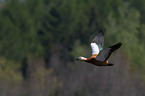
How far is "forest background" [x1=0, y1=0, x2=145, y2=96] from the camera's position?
35.7 metres

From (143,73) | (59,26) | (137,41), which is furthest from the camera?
(59,26)

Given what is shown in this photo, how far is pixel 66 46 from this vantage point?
6369 cm

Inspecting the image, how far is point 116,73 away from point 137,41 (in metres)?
25.0

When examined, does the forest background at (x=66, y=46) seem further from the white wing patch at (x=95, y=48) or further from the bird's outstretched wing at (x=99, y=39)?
the white wing patch at (x=95, y=48)

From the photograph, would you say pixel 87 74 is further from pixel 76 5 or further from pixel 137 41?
pixel 76 5

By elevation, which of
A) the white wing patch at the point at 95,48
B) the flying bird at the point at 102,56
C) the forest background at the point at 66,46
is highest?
the forest background at the point at 66,46

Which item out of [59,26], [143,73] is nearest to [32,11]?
[59,26]

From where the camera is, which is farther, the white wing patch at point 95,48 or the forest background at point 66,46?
the forest background at point 66,46

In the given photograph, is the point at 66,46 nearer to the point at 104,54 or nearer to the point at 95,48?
the point at 95,48

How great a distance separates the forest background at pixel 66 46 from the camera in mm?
35688

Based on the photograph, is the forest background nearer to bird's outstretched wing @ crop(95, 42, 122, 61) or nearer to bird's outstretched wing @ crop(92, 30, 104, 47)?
bird's outstretched wing @ crop(92, 30, 104, 47)

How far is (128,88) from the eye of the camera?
112 ft

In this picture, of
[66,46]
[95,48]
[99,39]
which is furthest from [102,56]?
[66,46]

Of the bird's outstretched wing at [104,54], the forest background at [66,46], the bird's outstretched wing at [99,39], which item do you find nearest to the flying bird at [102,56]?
the bird's outstretched wing at [104,54]
